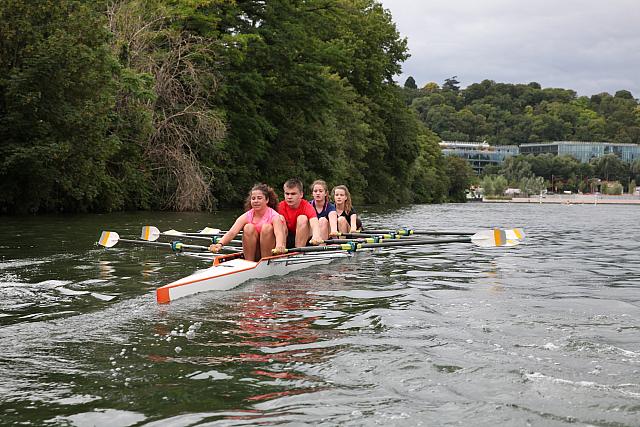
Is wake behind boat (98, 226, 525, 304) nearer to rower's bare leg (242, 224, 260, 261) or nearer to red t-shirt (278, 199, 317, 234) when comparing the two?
rower's bare leg (242, 224, 260, 261)

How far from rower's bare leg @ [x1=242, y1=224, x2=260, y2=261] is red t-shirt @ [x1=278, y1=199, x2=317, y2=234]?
1.26 metres

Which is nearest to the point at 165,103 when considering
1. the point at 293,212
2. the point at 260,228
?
the point at 293,212

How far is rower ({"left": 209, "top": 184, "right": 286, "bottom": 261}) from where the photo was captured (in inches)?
Answer: 408

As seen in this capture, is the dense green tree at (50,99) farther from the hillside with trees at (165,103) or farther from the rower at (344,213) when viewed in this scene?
the rower at (344,213)

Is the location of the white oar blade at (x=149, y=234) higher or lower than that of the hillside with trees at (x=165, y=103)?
lower

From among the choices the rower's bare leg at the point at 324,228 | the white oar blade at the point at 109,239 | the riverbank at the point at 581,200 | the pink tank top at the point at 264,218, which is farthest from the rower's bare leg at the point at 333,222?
the riverbank at the point at 581,200

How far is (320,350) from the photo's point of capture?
5.90 meters

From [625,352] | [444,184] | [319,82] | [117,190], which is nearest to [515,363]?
[625,352]

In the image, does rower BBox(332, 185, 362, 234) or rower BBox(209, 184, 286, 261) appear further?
rower BBox(332, 185, 362, 234)

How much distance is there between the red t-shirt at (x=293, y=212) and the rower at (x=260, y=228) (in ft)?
3.35

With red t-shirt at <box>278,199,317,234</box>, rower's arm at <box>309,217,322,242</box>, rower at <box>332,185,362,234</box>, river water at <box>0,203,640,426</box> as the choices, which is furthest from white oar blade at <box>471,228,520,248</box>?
red t-shirt at <box>278,199,317,234</box>

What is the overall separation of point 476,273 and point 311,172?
97.5 ft

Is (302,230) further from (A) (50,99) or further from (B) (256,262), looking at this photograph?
(A) (50,99)

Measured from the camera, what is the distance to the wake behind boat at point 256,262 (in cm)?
844
